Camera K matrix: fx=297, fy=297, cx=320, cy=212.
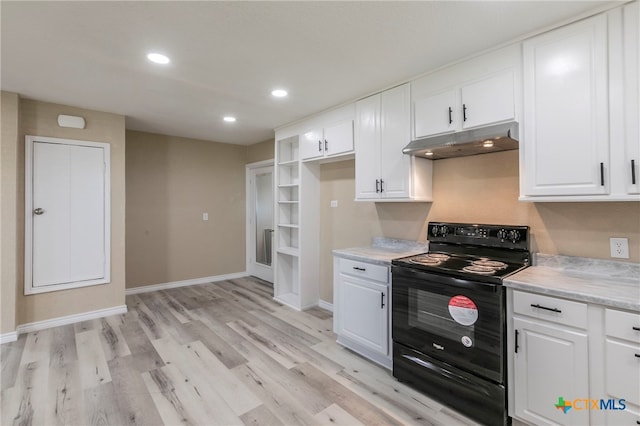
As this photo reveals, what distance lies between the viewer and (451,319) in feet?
6.58

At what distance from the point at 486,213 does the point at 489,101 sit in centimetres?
87

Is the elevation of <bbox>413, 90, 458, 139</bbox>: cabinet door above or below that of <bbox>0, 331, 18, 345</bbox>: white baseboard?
above

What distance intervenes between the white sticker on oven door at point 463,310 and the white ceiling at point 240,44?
1.77 metres

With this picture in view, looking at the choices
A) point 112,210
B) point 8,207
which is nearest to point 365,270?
point 112,210

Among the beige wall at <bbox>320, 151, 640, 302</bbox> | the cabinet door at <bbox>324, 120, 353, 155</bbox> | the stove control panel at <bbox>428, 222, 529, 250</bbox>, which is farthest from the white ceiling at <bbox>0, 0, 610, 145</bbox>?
the stove control panel at <bbox>428, 222, 529, 250</bbox>

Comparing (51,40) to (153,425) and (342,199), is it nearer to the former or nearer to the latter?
(153,425)

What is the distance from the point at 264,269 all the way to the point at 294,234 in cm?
127

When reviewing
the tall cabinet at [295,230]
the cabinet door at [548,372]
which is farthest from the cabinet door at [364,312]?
the tall cabinet at [295,230]

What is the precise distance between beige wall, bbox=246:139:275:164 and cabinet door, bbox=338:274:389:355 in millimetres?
2999

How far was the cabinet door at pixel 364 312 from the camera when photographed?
2.48 m

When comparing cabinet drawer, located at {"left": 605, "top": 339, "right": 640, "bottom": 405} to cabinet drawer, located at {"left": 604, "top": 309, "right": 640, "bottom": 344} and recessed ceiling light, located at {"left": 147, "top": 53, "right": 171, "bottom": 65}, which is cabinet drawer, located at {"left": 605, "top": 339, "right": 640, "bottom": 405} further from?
recessed ceiling light, located at {"left": 147, "top": 53, "right": 171, "bottom": 65}

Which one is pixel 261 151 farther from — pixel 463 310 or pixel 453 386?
pixel 453 386

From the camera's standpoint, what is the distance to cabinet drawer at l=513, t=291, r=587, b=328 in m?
1.56

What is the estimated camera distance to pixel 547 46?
6.26 feet
